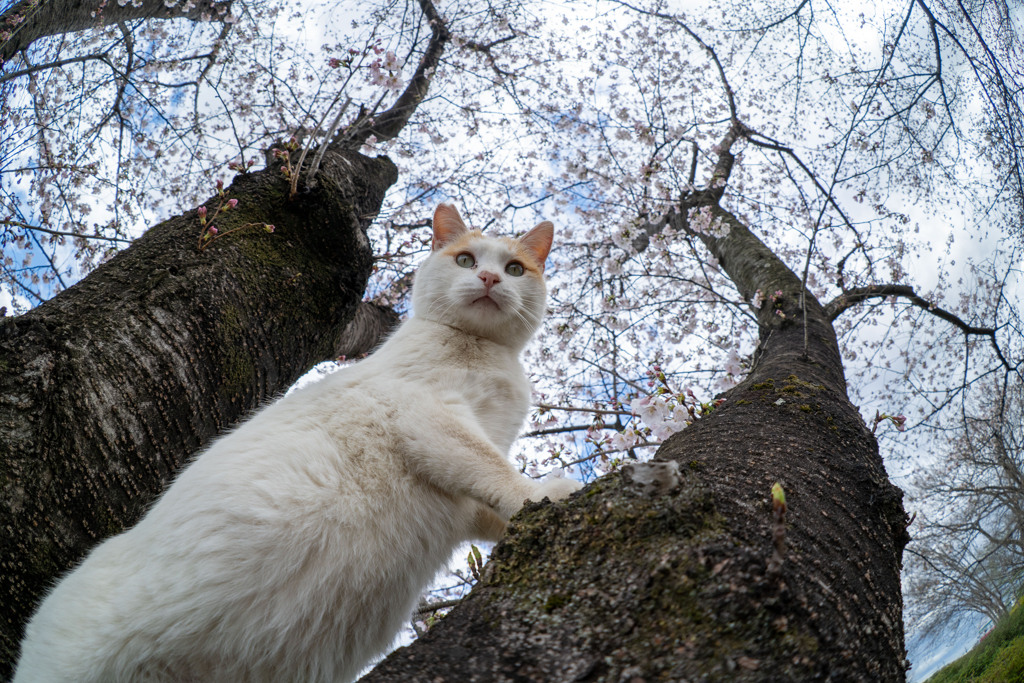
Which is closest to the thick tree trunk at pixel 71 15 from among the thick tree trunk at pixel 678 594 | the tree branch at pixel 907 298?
the thick tree trunk at pixel 678 594

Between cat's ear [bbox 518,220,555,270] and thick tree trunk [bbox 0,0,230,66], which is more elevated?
thick tree trunk [bbox 0,0,230,66]

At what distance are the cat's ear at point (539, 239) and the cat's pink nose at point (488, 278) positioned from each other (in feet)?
1.93

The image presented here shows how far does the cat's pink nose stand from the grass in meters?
3.52

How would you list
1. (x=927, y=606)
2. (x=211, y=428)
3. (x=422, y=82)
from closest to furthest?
(x=211, y=428)
(x=422, y=82)
(x=927, y=606)

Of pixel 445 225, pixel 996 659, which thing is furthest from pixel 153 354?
pixel 996 659

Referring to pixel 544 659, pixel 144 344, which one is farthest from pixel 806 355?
pixel 144 344

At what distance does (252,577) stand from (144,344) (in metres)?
1.24

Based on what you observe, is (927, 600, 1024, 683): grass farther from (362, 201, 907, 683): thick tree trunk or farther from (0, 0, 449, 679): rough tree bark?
(0, 0, 449, 679): rough tree bark

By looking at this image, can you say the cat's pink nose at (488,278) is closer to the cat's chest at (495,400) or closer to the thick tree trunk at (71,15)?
the cat's chest at (495,400)

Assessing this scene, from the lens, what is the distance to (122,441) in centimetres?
191

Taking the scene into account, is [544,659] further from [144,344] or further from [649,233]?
[649,233]

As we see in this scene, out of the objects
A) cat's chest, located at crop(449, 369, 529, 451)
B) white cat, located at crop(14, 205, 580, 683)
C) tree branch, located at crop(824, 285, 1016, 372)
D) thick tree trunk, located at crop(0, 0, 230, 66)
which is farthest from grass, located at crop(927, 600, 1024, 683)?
thick tree trunk, located at crop(0, 0, 230, 66)

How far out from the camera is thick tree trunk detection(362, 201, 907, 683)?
0.73 meters

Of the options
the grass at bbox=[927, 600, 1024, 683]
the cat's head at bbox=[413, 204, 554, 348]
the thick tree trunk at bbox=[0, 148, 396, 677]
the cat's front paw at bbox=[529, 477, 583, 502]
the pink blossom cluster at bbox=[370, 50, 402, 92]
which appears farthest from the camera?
the pink blossom cluster at bbox=[370, 50, 402, 92]
